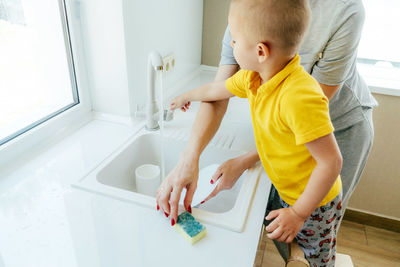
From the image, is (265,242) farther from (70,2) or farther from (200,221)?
(70,2)

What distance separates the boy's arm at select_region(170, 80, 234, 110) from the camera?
0.95 meters

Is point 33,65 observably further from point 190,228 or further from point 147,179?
point 190,228

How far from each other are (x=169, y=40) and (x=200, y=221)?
3.23ft

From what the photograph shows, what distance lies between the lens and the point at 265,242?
1.88 m

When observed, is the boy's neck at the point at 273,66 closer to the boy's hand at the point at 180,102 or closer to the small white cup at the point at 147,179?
the boy's hand at the point at 180,102

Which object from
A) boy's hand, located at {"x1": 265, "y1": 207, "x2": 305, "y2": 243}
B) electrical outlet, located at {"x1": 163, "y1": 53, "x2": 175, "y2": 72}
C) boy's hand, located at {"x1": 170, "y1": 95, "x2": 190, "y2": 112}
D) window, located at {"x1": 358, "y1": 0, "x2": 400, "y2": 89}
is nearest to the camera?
boy's hand, located at {"x1": 265, "y1": 207, "x2": 305, "y2": 243}

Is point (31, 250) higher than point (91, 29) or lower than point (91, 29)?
lower

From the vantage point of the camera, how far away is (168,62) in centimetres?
144

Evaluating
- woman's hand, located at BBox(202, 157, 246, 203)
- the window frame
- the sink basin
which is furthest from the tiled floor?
the window frame

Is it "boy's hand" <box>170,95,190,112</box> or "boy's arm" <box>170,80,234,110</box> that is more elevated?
"boy's arm" <box>170,80,234,110</box>

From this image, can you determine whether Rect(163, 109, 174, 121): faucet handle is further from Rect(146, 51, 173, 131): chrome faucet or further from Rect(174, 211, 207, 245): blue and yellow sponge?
Rect(174, 211, 207, 245): blue and yellow sponge

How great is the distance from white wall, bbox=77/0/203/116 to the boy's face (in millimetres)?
558

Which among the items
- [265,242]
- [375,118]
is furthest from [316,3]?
[265,242]

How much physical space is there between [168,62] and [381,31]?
138 centimetres
